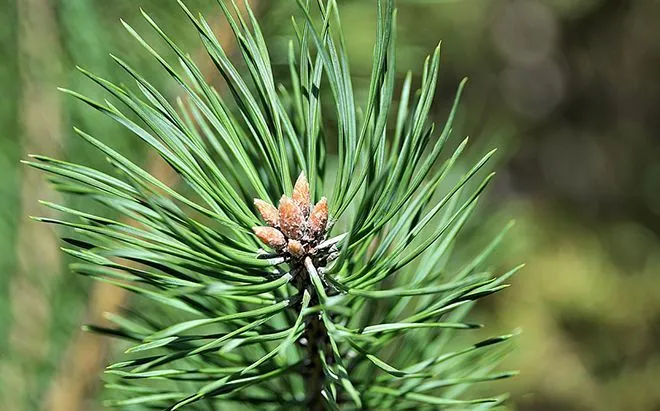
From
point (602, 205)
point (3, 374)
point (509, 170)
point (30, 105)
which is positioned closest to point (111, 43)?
point (30, 105)

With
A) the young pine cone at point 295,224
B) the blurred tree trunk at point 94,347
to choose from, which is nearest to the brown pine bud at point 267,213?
the young pine cone at point 295,224

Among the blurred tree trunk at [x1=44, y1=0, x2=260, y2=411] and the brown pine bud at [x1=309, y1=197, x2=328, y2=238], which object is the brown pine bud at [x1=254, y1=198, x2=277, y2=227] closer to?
the brown pine bud at [x1=309, y1=197, x2=328, y2=238]

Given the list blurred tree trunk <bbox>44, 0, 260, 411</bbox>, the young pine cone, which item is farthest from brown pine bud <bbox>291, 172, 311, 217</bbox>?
blurred tree trunk <bbox>44, 0, 260, 411</bbox>

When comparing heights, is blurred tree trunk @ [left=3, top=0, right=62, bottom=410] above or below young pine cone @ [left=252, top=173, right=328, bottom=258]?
above

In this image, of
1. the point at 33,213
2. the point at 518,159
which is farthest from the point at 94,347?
the point at 518,159

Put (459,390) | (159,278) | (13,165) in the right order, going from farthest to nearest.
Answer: (13,165) < (459,390) < (159,278)

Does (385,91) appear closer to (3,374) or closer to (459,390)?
(459,390)

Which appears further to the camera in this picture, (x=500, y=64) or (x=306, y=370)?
(x=500, y=64)

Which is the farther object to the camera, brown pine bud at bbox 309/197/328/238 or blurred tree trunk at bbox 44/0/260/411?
blurred tree trunk at bbox 44/0/260/411
